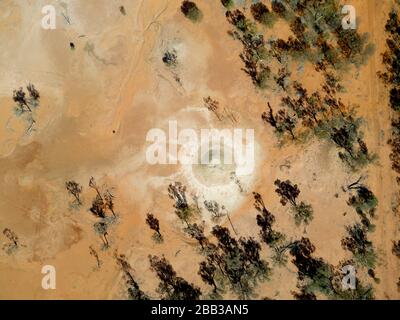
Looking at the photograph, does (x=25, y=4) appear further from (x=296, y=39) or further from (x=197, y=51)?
(x=296, y=39)

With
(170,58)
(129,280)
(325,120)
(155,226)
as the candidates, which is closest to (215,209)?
(155,226)

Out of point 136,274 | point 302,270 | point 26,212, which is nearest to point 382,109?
point 302,270

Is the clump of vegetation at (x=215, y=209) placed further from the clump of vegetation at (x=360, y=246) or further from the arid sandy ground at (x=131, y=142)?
the clump of vegetation at (x=360, y=246)

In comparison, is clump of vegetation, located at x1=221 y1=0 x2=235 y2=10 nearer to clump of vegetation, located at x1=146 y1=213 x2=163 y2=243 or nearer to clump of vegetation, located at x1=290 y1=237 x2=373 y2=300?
clump of vegetation, located at x1=146 y1=213 x2=163 y2=243

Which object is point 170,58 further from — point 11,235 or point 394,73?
point 11,235

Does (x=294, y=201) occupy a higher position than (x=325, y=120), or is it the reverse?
(x=325, y=120)

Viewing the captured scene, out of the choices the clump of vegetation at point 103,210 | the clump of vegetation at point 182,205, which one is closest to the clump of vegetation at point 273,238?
the clump of vegetation at point 182,205
